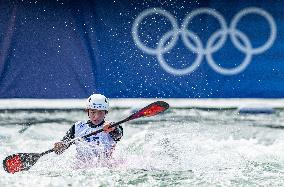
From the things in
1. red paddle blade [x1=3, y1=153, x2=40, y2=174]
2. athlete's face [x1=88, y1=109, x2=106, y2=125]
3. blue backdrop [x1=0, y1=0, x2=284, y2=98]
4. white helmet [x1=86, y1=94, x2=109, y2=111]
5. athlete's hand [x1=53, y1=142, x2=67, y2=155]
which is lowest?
red paddle blade [x1=3, y1=153, x2=40, y2=174]

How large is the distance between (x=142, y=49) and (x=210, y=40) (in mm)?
1266

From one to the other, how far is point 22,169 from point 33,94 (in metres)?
4.98

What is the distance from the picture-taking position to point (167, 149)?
29.3 ft

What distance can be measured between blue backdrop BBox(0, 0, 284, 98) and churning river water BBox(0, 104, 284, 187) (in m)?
0.49

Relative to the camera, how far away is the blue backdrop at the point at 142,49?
12.3m

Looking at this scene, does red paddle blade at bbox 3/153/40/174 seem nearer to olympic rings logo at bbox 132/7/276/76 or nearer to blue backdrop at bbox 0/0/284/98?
blue backdrop at bbox 0/0/284/98

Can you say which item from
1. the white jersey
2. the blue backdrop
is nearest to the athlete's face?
the white jersey

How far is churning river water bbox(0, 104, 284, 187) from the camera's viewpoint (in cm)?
727

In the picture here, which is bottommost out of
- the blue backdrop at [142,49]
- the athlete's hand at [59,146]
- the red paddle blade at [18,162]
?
the red paddle blade at [18,162]

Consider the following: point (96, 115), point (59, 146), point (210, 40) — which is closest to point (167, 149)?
point (96, 115)

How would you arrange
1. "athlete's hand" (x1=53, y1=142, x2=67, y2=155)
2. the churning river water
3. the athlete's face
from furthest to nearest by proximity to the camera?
the athlete's face, "athlete's hand" (x1=53, y1=142, x2=67, y2=155), the churning river water

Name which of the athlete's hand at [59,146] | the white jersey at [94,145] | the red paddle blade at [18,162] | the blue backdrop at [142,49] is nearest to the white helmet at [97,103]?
the white jersey at [94,145]

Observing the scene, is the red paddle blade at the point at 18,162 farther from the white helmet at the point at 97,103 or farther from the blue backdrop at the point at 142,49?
the blue backdrop at the point at 142,49

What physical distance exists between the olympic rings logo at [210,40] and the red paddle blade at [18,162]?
5.10 meters
